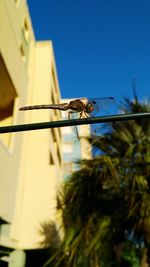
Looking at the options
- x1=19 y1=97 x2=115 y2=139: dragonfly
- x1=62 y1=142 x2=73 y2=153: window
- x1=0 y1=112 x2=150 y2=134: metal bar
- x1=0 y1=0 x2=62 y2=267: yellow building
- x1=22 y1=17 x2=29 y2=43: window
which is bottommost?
x1=0 y1=112 x2=150 y2=134: metal bar

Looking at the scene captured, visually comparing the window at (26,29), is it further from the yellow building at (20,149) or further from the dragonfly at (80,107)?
the dragonfly at (80,107)

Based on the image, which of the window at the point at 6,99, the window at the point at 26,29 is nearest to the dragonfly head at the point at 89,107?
the window at the point at 6,99

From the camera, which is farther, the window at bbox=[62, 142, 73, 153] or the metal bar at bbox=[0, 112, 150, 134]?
the window at bbox=[62, 142, 73, 153]

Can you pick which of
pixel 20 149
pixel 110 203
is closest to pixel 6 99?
pixel 20 149

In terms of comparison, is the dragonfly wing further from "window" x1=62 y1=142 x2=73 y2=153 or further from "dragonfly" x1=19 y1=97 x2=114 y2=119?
"window" x1=62 y1=142 x2=73 y2=153

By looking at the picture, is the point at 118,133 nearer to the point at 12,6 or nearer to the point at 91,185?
the point at 91,185

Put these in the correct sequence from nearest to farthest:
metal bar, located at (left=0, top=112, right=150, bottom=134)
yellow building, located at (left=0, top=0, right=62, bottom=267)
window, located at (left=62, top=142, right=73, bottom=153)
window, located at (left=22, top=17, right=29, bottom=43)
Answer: metal bar, located at (left=0, top=112, right=150, bottom=134) < yellow building, located at (left=0, top=0, right=62, bottom=267) < window, located at (left=22, top=17, right=29, bottom=43) < window, located at (left=62, top=142, right=73, bottom=153)

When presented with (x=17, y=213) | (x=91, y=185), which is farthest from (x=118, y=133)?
(x=17, y=213)

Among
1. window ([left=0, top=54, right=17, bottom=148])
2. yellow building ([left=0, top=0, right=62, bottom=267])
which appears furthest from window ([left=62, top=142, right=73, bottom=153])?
window ([left=0, top=54, right=17, bottom=148])
